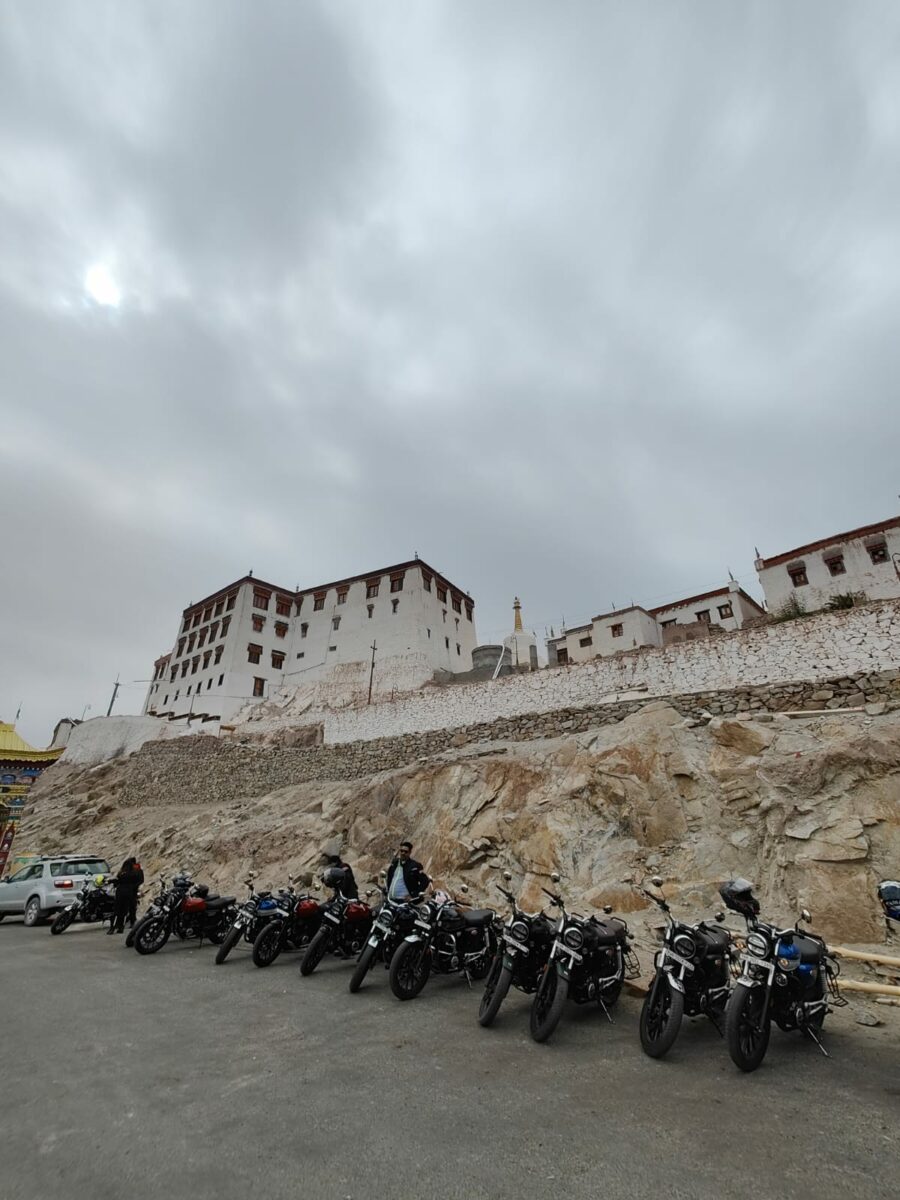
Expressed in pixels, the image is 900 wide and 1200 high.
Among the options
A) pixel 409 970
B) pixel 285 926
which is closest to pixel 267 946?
pixel 285 926

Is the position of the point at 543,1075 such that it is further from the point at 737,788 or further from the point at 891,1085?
the point at 737,788

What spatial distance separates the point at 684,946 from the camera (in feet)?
17.5

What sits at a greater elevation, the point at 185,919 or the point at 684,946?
the point at 684,946

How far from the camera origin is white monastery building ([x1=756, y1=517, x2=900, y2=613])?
2956 centimetres

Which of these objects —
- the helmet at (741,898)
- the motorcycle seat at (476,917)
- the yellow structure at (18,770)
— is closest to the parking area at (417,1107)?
the motorcycle seat at (476,917)

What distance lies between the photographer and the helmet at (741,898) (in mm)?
5555

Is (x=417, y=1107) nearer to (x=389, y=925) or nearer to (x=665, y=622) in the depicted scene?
(x=389, y=925)

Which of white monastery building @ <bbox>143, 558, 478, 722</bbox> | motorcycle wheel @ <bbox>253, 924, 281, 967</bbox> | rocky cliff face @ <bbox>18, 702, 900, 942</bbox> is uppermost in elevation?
white monastery building @ <bbox>143, 558, 478, 722</bbox>

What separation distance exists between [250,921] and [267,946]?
516 mm

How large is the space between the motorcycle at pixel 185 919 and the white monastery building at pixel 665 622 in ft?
94.4

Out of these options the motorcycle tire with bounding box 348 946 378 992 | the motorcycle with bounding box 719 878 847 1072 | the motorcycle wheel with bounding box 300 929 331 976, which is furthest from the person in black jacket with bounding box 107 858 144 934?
the motorcycle with bounding box 719 878 847 1072

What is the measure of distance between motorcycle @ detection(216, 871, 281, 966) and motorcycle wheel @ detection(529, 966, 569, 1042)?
547cm

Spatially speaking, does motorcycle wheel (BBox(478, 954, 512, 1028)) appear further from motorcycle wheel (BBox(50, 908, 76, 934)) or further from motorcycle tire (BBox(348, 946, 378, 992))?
motorcycle wheel (BBox(50, 908, 76, 934))

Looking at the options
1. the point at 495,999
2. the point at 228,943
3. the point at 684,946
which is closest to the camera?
the point at 684,946
